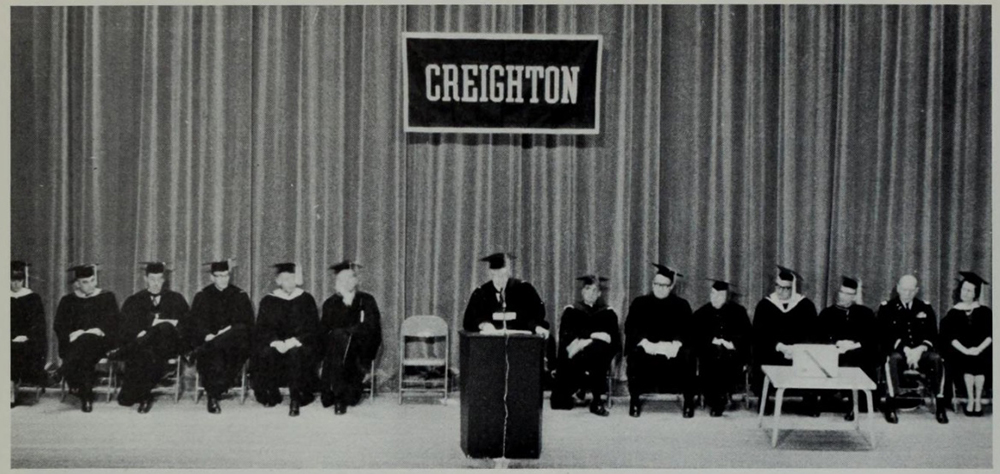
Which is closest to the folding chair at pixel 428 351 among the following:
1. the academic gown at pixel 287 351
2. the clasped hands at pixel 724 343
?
the academic gown at pixel 287 351

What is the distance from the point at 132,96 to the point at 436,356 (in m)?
2.91

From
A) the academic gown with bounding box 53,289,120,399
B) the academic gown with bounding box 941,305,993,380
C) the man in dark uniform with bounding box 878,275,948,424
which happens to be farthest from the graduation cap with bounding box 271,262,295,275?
the academic gown with bounding box 941,305,993,380

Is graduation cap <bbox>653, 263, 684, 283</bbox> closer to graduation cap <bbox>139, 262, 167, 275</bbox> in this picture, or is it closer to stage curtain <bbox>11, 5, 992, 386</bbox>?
stage curtain <bbox>11, 5, 992, 386</bbox>

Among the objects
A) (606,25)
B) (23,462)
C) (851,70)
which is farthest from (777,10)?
(23,462)

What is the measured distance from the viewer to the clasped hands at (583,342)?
6660 millimetres

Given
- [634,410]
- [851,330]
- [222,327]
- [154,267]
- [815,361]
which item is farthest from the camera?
[154,267]

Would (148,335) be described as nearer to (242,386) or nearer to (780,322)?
(242,386)

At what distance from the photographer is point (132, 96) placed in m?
7.23

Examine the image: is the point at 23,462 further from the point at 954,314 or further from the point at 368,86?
the point at 954,314

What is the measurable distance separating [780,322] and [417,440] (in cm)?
267

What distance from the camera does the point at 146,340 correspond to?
6.68m

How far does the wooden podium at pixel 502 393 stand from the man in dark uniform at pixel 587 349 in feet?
4.54

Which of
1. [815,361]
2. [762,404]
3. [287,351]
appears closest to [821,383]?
[815,361]

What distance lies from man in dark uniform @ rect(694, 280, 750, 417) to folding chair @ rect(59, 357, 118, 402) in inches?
156
